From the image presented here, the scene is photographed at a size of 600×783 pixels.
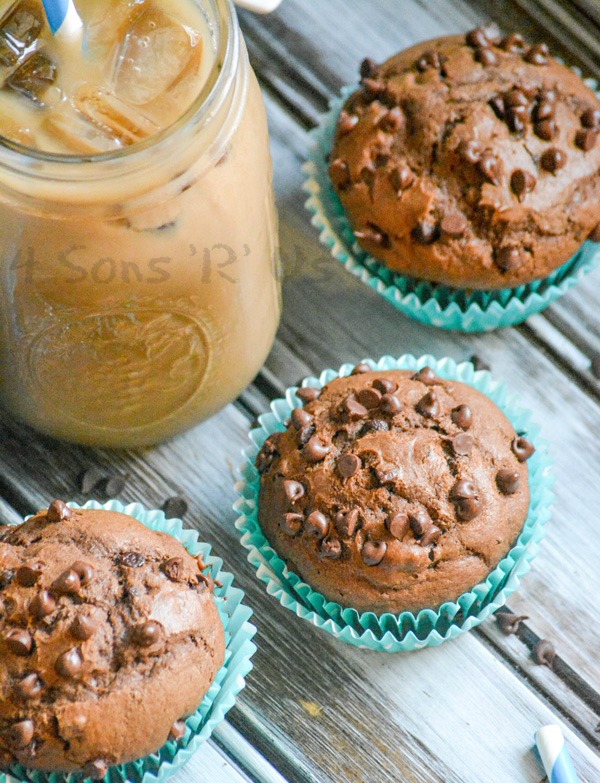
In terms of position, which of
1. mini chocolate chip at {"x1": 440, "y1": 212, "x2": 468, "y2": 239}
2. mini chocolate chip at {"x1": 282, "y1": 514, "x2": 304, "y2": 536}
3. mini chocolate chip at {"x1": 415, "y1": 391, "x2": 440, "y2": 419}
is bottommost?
mini chocolate chip at {"x1": 282, "y1": 514, "x2": 304, "y2": 536}

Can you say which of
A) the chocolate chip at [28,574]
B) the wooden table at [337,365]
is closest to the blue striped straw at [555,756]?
the wooden table at [337,365]

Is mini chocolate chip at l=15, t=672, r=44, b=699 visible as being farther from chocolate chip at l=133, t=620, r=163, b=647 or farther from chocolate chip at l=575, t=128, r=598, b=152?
chocolate chip at l=575, t=128, r=598, b=152

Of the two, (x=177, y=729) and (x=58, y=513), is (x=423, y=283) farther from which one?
(x=177, y=729)

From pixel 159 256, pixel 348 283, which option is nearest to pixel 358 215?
pixel 348 283

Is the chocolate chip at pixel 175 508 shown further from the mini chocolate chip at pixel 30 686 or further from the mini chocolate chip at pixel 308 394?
the mini chocolate chip at pixel 30 686

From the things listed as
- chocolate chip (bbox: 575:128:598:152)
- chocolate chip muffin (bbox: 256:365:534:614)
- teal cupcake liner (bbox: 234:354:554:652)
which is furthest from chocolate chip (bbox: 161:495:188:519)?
chocolate chip (bbox: 575:128:598:152)

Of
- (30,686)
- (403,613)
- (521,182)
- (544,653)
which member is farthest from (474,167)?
(30,686)

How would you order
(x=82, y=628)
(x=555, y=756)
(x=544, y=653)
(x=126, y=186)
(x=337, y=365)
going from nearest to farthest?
(x=126, y=186) < (x=82, y=628) < (x=555, y=756) < (x=544, y=653) < (x=337, y=365)
